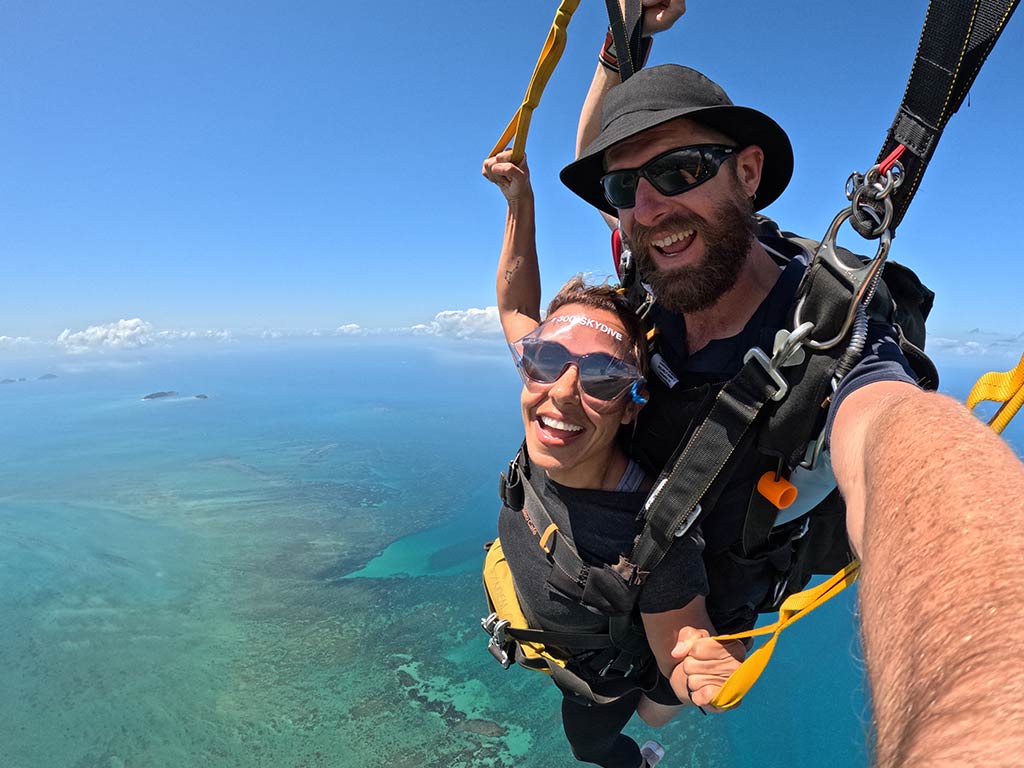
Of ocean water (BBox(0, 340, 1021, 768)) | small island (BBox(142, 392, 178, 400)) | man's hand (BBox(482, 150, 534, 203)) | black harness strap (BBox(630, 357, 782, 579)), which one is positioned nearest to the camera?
black harness strap (BBox(630, 357, 782, 579))

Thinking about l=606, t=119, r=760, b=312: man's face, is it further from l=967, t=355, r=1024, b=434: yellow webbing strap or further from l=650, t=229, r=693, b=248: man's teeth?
l=967, t=355, r=1024, b=434: yellow webbing strap

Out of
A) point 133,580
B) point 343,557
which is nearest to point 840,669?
point 343,557

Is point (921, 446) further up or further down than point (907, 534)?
further up

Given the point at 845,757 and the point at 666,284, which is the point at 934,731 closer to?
the point at 666,284

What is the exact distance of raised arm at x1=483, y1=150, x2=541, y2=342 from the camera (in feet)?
8.71

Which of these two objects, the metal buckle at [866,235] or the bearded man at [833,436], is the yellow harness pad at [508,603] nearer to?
the bearded man at [833,436]

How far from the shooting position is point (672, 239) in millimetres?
2023

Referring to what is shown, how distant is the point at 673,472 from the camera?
197 centimetres

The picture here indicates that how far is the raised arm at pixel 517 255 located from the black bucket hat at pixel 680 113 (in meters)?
0.55

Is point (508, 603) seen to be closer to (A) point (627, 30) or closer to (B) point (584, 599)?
(B) point (584, 599)

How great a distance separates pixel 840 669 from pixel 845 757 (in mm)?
3574

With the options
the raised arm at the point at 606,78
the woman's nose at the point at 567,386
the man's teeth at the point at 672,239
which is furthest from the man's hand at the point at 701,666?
the raised arm at the point at 606,78

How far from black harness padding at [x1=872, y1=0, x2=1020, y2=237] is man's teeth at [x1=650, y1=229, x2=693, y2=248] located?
0.59 meters

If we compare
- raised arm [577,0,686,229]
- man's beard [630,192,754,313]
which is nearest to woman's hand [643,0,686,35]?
raised arm [577,0,686,229]
